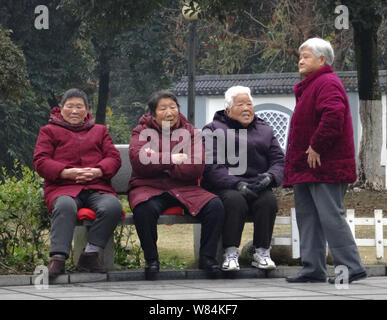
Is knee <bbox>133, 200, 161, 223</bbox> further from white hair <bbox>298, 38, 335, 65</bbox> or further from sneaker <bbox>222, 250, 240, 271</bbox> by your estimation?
white hair <bbox>298, 38, 335, 65</bbox>

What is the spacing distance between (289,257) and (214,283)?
4.19 feet

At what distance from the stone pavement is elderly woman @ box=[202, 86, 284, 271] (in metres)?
0.26

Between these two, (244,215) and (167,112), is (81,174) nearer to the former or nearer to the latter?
(167,112)

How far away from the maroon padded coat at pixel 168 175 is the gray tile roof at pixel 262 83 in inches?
902

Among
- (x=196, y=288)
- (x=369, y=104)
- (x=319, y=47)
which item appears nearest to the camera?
(x=196, y=288)

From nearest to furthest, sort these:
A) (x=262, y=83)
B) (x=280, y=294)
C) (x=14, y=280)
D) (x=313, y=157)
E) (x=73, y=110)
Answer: (x=280, y=294), (x=313, y=157), (x=14, y=280), (x=73, y=110), (x=262, y=83)

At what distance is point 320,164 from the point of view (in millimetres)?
8078

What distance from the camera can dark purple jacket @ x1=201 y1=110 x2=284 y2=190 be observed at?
8969 mm

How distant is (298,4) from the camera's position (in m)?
28.0

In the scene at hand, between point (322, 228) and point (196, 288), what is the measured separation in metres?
1.10

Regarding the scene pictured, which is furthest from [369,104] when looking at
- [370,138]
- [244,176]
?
[244,176]
